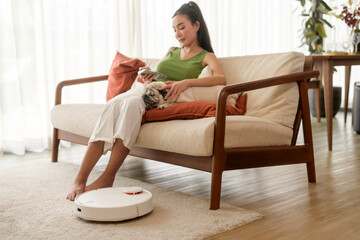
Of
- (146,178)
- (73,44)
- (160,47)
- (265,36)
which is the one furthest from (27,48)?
(265,36)

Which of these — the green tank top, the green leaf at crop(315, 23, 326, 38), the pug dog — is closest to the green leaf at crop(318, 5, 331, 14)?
the green leaf at crop(315, 23, 326, 38)

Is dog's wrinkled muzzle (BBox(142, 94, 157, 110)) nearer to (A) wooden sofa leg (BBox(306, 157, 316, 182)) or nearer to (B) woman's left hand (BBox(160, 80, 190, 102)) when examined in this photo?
(B) woman's left hand (BBox(160, 80, 190, 102))

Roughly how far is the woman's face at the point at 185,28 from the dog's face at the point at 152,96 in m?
0.46

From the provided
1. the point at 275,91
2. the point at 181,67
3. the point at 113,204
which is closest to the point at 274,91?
the point at 275,91

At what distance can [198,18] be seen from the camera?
278 centimetres

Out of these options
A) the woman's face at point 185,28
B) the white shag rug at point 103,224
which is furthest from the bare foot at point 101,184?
the woman's face at point 185,28

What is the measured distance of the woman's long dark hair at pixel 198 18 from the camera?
276 cm

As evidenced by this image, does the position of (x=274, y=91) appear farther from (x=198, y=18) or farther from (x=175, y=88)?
(x=198, y=18)

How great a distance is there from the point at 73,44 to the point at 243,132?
2.17m

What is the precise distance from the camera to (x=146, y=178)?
2.74 meters

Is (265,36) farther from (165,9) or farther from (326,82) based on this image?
(326,82)

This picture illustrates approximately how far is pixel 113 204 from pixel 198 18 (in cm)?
133

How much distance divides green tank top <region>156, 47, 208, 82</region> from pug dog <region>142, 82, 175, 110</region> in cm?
28

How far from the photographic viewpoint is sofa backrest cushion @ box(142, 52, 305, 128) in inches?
95.9
